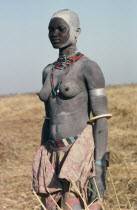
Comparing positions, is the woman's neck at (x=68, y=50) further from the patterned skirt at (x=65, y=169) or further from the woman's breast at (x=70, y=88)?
the patterned skirt at (x=65, y=169)

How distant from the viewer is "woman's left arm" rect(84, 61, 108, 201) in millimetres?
3119

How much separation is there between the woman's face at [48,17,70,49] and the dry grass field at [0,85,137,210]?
117cm

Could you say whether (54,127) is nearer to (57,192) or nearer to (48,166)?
(48,166)

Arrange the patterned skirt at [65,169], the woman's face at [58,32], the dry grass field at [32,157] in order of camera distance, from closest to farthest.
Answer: the patterned skirt at [65,169] → the woman's face at [58,32] → the dry grass field at [32,157]

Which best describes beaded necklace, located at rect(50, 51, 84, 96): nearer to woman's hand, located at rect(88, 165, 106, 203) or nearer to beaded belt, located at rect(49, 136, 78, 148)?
beaded belt, located at rect(49, 136, 78, 148)

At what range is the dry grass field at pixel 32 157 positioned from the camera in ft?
19.1

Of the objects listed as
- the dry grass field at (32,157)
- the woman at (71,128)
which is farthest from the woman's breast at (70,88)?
the dry grass field at (32,157)

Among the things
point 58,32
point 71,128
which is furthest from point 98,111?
point 58,32

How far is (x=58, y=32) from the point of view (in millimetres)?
3232

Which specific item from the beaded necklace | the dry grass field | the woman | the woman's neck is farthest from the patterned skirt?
the woman's neck

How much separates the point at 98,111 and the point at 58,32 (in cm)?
73

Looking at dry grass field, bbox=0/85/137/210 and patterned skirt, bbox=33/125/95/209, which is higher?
patterned skirt, bbox=33/125/95/209

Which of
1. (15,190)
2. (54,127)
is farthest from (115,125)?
(54,127)

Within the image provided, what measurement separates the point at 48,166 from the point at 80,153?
0.94 feet
